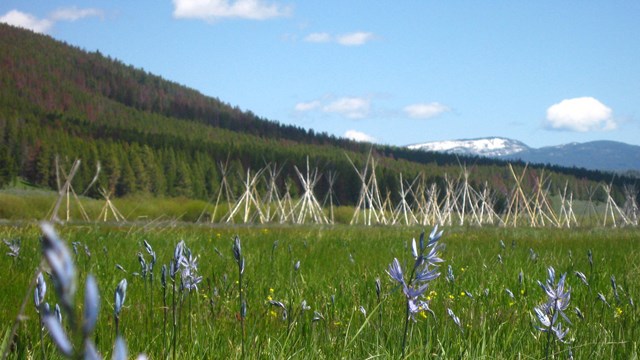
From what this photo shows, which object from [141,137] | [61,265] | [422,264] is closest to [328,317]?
[422,264]

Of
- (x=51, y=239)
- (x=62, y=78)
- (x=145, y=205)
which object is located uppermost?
(x=62, y=78)

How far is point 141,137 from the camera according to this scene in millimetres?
85875

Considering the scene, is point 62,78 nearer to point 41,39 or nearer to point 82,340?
point 41,39

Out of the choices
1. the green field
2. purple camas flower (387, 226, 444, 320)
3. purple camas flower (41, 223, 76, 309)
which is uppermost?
purple camas flower (41, 223, 76, 309)

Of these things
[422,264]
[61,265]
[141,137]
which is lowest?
[422,264]

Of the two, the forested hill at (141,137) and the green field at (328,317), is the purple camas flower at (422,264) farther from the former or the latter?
the forested hill at (141,137)

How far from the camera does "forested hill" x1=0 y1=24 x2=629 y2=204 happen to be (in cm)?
6912

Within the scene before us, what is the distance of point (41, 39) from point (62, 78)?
14526 mm

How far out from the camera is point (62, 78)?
419 feet

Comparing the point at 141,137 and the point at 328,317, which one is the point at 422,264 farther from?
the point at 141,137

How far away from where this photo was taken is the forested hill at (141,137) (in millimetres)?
69125

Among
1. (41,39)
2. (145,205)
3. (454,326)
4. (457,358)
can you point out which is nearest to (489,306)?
(454,326)

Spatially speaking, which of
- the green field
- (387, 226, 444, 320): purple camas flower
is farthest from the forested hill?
(387, 226, 444, 320): purple camas flower

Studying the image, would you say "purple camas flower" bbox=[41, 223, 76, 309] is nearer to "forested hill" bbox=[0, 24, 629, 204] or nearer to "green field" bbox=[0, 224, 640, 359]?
"green field" bbox=[0, 224, 640, 359]
